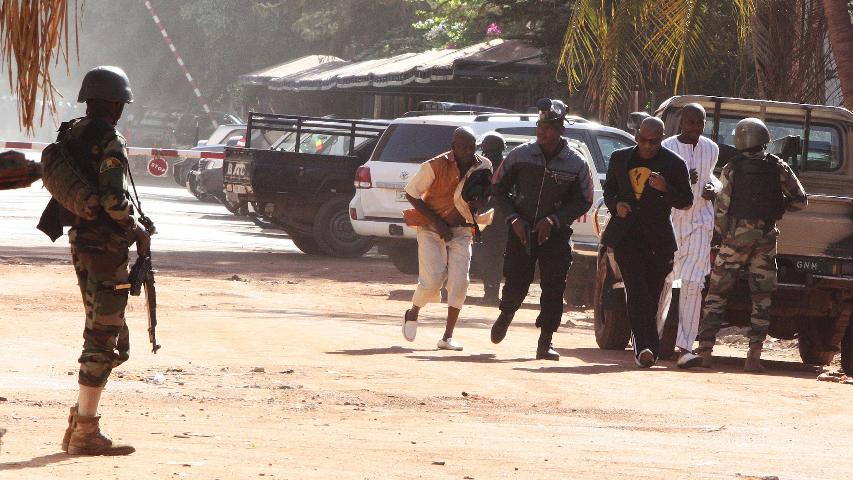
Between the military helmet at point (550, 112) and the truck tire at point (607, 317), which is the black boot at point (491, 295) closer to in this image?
the truck tire at point (607, 317)

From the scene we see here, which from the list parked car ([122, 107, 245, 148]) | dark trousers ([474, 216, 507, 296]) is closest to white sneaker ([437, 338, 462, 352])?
dark trousers ([474, 216, 507, 296])

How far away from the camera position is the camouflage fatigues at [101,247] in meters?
6.73

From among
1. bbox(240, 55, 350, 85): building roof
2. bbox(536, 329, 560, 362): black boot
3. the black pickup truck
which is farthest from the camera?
bbox(240, 55, 350, 85): building roof

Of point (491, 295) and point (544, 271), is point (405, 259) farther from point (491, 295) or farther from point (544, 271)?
point (544, 271)

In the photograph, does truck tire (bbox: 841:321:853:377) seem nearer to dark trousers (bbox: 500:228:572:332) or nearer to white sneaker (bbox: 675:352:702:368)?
white sneaker (bbox: 675:352:702:368)

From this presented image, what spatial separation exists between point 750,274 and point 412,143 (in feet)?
25.3

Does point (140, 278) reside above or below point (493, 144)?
below

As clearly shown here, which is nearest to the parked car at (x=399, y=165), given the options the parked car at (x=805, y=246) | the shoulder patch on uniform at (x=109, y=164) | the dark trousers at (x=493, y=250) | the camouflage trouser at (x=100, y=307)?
the dark trousers at (x=493, y=250)

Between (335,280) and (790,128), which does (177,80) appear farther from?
(790,128)

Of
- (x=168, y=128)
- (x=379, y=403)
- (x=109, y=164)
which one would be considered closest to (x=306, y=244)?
(x=379, y=403)

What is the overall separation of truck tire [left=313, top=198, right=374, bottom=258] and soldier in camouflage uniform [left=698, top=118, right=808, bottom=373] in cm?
1039

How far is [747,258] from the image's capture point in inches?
442

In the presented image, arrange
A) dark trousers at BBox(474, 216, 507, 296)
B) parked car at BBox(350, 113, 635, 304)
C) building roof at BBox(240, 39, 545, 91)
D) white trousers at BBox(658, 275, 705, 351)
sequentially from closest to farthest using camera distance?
1. white trousers at BBox(658, 275, 705, 351)
2. dark trousers at BBox(474, 216, 507, 296)
3. parked car at BBox(350, 113, 635, 304)
4. building roof at BBox(240, 39, 545, 91)

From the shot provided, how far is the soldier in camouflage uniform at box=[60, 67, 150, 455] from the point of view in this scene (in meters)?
6.68
